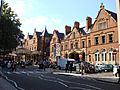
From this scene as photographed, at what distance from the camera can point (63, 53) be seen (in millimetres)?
75938

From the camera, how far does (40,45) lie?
95.1 m

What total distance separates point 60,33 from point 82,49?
19.9m

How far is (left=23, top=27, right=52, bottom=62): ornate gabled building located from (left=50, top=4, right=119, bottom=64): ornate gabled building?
18.3 metres

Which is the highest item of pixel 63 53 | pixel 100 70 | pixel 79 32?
pixel 79 32

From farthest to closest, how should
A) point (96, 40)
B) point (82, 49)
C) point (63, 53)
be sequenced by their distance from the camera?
point (63, 53), point (82, 49), point (96, 40)

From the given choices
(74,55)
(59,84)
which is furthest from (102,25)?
(59,84)

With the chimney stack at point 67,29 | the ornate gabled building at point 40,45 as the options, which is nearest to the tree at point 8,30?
the chimney stack at point 67,29

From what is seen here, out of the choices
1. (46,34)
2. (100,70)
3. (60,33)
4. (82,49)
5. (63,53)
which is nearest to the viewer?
(100,70)

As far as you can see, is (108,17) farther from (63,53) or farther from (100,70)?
(63,53)

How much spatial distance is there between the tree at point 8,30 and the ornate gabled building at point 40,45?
38144 millimetres

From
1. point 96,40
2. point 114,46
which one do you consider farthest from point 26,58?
point 114,46

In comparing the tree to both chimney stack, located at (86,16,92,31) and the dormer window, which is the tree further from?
chimney stack, located at (86,16,92,31)

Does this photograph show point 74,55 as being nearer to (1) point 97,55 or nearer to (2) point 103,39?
(1) point 97,55

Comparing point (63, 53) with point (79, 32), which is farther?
point (63, 53)
